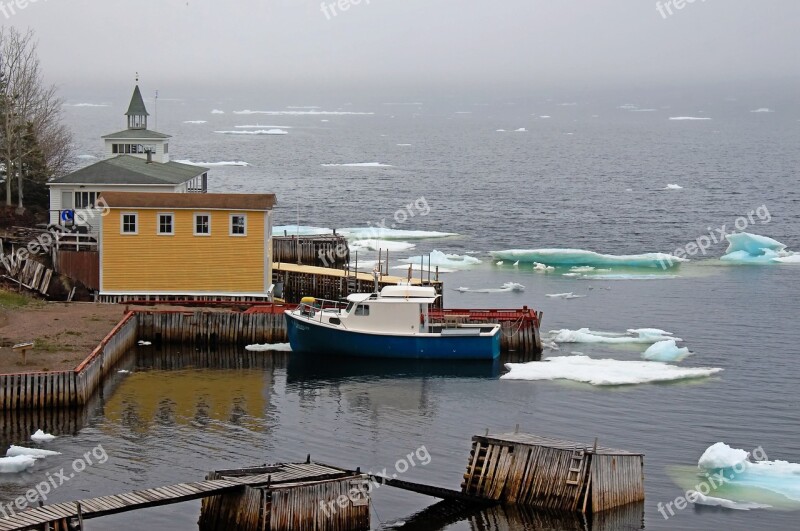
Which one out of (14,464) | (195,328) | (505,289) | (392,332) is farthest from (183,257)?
(14,464)

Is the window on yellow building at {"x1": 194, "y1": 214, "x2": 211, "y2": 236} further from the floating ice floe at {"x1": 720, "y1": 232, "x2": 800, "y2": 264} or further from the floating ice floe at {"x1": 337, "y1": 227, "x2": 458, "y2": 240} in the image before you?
the floating ice floe at {"x1": 720, "y1": 232, "x2": 800, "y2": 264}

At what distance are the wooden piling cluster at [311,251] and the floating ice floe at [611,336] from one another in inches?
511

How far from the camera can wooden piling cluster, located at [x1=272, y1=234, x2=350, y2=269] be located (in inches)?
2339

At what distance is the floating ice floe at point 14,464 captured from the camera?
1271 inches

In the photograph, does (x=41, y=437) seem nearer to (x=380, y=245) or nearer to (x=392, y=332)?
(x=392, y=332)

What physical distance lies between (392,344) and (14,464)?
646 inches

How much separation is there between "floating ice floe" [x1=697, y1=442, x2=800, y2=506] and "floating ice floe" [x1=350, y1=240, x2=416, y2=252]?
39.8m

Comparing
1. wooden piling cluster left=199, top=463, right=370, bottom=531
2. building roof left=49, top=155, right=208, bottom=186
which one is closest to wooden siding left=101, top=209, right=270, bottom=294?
building roof left=49, top=155, right=208, bottom=186

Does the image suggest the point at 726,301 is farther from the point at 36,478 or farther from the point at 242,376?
the point at 36,478

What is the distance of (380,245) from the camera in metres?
74.5

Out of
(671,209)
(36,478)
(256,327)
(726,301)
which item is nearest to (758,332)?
(726,301)

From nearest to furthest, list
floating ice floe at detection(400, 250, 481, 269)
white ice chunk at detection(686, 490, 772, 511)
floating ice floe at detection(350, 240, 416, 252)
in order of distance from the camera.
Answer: white ice chunk at detection(686, 490, 772, 511), floating ice floe at detection(400, 250, 481, 269), floating ice floe at detection(350, 240, 416, 252)

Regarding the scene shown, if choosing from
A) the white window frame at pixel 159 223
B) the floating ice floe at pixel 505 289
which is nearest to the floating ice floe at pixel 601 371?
the white window frame at pixel 159 223

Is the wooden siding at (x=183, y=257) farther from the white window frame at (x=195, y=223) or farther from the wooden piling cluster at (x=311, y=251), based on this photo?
the wooden piling cluster at (x=311, y=251)
